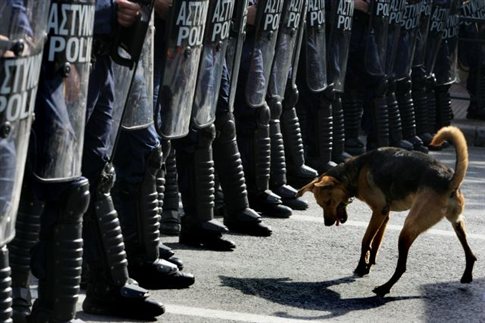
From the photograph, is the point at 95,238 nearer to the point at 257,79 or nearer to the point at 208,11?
the point at 208,11

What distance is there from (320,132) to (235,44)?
Result: 2.81 m

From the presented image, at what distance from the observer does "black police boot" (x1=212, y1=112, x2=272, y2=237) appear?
28.5 ft

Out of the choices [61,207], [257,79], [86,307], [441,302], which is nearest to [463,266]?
[441,302]

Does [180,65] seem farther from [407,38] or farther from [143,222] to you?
[407,38]

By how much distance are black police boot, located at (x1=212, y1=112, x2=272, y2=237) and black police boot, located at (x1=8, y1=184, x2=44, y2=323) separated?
237cm

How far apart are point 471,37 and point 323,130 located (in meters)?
5.70

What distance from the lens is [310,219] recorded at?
987 cm

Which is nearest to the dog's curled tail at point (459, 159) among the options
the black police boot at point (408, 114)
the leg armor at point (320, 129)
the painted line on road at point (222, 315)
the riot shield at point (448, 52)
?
the painted line on road at point (222, 315)

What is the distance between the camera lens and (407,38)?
1309 cm

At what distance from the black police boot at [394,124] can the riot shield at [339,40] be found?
4.88 feet

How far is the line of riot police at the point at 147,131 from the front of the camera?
19.0 feet

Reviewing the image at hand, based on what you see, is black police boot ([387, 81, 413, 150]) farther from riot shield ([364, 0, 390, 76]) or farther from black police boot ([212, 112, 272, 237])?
black police boot ([212, 112, 272, 237])

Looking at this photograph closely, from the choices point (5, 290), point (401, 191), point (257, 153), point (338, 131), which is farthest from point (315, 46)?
point (5, 290)

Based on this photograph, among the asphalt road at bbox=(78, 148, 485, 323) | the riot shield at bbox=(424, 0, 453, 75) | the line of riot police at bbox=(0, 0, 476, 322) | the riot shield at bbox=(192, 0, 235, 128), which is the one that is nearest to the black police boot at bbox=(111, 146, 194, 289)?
the line of riot police at bbox=(0, 0, 476, 322)
